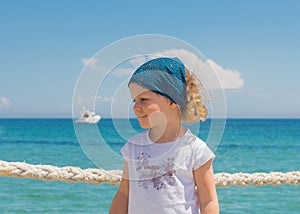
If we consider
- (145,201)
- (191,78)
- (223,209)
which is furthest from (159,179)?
(223,209)

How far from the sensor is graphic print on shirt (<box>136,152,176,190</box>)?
143 centimetres

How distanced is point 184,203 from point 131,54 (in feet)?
1.66

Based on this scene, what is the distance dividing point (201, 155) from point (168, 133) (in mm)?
124

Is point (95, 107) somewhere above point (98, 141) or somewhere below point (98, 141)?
above

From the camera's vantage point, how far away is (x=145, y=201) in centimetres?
145

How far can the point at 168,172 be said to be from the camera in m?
1.43

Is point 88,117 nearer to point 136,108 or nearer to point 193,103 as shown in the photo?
point 136,108

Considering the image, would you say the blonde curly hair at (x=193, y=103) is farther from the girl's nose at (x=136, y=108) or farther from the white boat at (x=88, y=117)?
the white boat at (x=88, y=117)

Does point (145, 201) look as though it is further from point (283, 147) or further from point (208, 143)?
point (283, 147)

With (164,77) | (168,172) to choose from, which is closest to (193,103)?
(164,77)

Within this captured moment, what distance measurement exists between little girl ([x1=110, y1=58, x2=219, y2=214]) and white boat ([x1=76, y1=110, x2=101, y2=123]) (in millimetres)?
141

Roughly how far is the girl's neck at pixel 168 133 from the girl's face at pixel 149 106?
8 cm

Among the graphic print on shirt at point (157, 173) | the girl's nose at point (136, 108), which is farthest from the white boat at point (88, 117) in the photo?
the graphic print on shirt at point (157, 173)

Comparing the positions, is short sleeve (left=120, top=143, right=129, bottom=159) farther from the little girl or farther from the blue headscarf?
the blue headscarf
